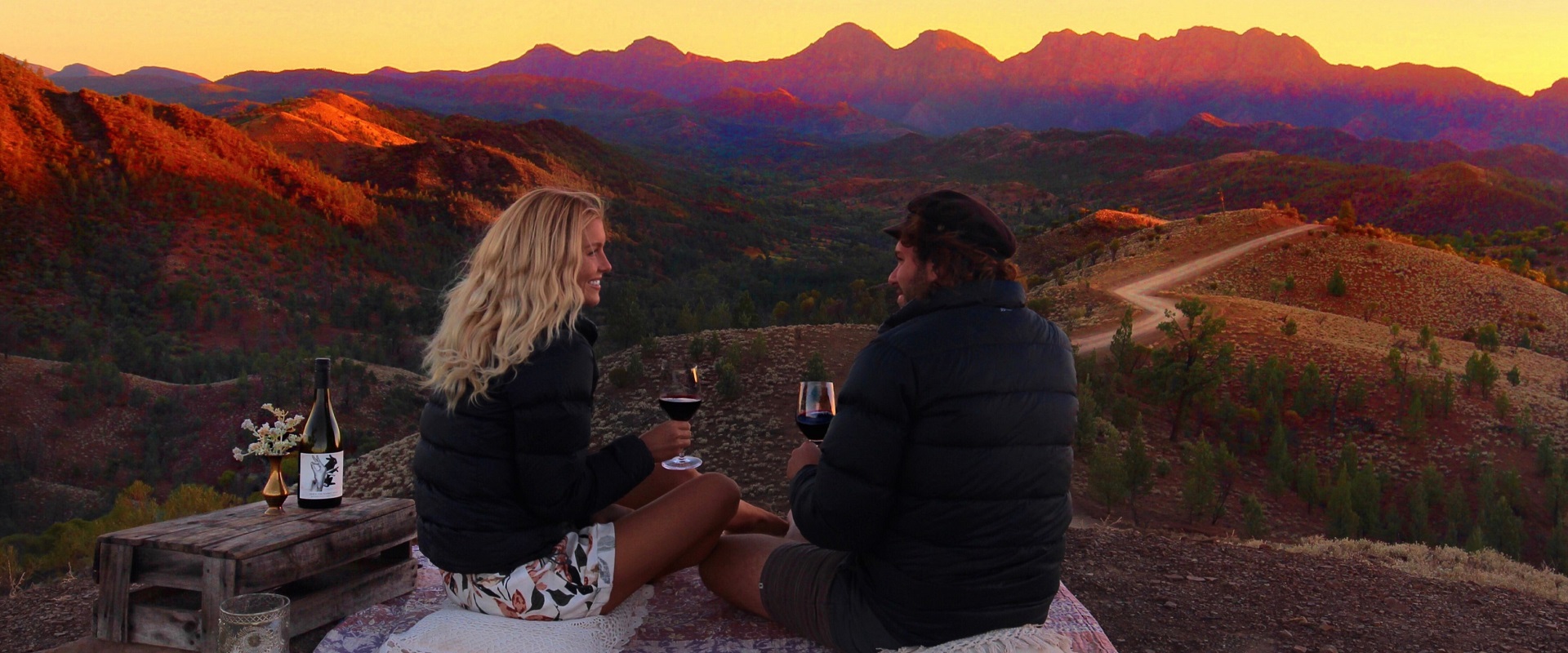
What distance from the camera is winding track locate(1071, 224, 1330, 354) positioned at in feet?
51.6

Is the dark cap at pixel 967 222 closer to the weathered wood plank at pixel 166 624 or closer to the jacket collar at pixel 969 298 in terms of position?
the jacket collar at pixel 969 298

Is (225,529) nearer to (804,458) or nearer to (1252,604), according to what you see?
(804,458)

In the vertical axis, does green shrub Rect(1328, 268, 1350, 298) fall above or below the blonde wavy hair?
below

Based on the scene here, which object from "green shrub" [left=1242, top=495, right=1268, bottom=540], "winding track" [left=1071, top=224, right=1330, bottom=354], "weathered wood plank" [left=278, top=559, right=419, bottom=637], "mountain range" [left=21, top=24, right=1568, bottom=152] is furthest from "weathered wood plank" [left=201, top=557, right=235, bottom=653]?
"mountain range" [left=21, top=24, right=1568, bottom=152]

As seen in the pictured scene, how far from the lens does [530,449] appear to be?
2393 millimetres

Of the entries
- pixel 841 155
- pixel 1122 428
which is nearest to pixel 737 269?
pixel 1122 428

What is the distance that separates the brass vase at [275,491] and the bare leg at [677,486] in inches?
40.0

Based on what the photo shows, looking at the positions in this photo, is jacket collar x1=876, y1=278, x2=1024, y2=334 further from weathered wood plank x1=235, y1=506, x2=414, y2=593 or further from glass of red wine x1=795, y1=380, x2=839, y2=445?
weathered wood plank x1=235, y1=506, x2=414, y2=593

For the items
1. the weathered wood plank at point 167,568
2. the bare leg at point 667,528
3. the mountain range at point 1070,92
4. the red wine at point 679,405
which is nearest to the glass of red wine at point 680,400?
the red wine at point 679,405

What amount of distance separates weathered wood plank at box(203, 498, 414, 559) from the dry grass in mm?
4408

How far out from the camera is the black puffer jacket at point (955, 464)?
213 cm

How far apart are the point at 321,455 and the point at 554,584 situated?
0.93m

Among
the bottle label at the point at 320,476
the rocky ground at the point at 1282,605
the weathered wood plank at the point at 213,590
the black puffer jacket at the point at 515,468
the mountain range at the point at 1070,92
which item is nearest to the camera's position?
the black puffer jacket at the point at 515,468

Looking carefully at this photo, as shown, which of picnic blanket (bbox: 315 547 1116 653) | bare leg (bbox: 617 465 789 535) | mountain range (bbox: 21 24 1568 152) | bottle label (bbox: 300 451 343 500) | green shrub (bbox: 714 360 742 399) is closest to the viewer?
picnic blanket (bbox: 315 547 1116 653)
